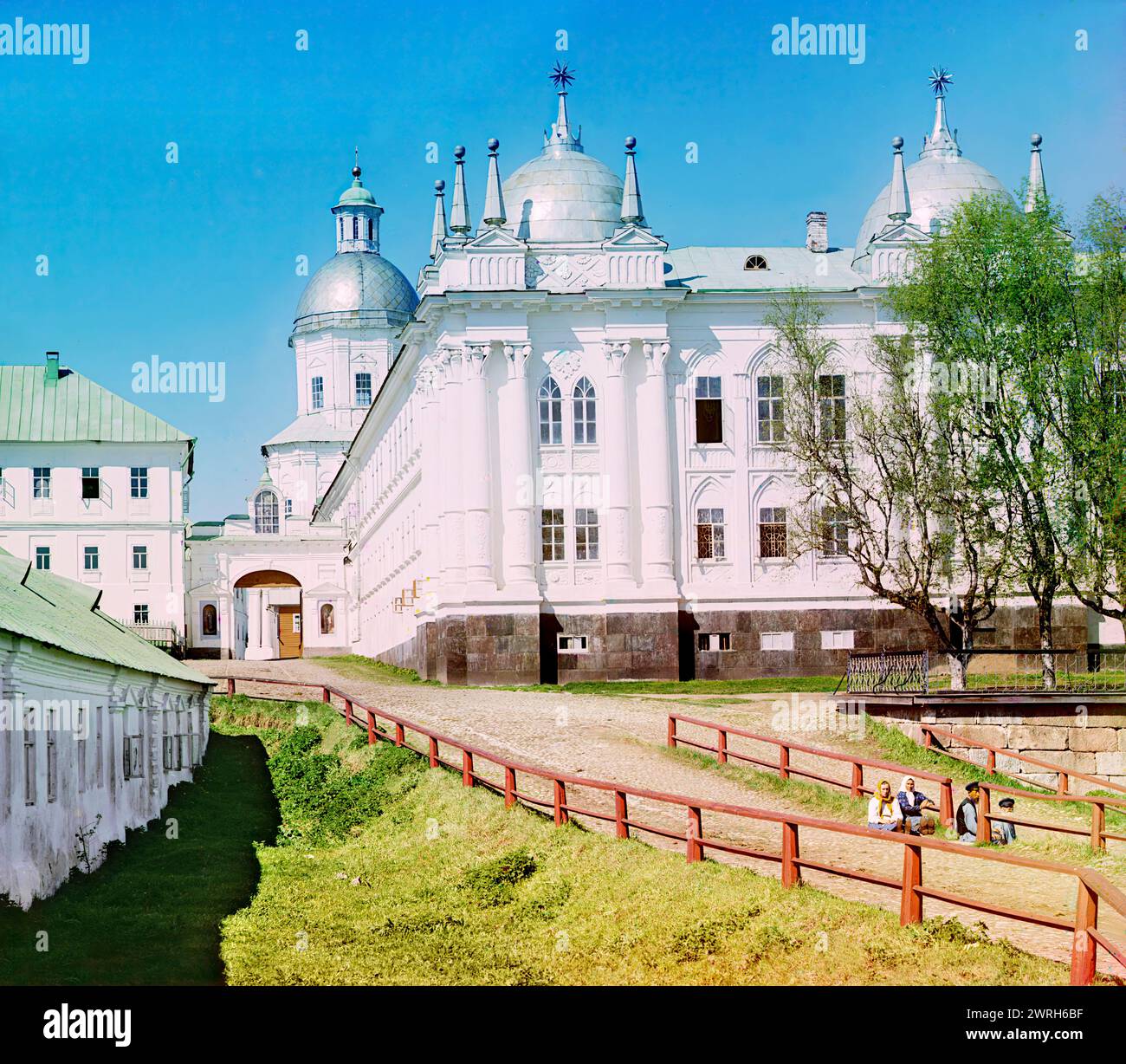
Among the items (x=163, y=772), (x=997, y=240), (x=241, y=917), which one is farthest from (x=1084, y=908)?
(x=997, y=240)

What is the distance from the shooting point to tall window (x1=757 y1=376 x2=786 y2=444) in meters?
50.1

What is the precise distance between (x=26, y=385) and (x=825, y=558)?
41.2 metres

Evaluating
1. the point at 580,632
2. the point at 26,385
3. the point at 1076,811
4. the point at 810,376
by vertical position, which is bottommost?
the point at 1076,811

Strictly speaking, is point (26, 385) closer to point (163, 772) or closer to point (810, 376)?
point (810, 376)

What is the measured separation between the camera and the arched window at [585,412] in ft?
163

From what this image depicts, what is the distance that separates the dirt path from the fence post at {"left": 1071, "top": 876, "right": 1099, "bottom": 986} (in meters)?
1.01

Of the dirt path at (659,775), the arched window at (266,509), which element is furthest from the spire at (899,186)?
the arched window at (266,509)

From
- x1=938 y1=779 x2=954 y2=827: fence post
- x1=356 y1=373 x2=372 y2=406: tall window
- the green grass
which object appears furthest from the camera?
x1=356 y1=373 x2=372 y2=406: tall window

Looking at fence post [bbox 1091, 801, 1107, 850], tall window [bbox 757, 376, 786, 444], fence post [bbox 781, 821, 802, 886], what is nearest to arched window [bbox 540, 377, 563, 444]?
tall window [bbox 757, 376, 786, 444]

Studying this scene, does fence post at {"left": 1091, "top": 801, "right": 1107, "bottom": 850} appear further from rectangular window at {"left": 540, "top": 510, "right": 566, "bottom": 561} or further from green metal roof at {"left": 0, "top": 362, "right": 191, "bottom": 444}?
green metal roof at {"left": 0, "top": 362, "right": 191, "bottom": 444}

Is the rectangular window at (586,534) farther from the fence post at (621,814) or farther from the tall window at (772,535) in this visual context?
the fence post at (621,814)

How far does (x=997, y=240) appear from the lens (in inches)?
1580

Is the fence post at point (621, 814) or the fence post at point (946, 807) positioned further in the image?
the fence post at point (946, 807)

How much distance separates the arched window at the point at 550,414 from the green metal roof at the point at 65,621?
16.2 metres
